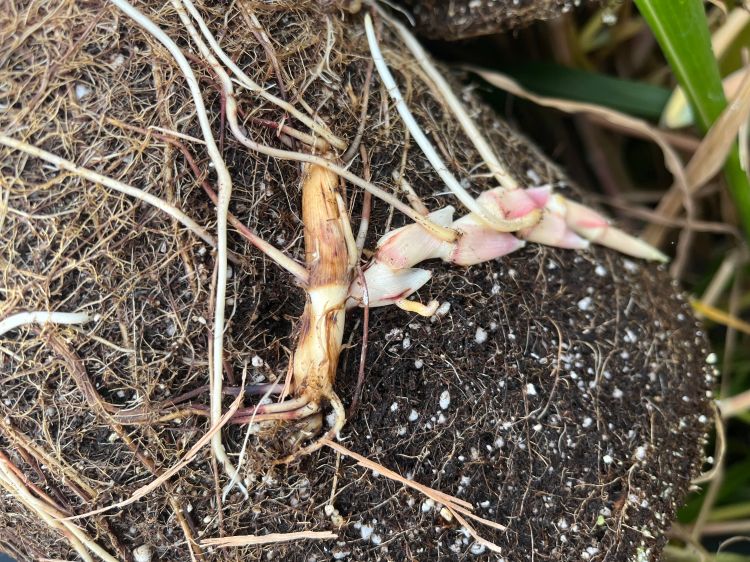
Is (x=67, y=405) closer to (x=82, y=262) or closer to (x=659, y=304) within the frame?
(x=82, y=262)

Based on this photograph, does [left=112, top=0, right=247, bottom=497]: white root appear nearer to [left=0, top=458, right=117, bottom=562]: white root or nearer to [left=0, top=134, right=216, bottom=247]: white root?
[left=0, top=134, right=216, bottom=247]: white root

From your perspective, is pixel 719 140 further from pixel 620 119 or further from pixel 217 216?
pixel 217 216

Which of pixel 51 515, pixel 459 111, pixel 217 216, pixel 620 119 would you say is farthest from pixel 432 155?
pixel 51 515

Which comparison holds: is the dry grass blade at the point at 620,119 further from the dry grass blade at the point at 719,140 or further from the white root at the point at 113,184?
the white root at the point at 113,184

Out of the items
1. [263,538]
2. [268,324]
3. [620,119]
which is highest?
[620,119]

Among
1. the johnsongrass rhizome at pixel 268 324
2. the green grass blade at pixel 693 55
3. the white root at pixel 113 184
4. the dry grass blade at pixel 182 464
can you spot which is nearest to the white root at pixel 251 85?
the johnsongrass rhizome at pixel 268 324

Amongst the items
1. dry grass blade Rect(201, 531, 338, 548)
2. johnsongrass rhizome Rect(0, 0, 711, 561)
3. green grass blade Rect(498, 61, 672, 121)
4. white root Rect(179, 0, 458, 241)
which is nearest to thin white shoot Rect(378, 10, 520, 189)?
johnsongrass rhizome Rect(0, 0, 711, 561)

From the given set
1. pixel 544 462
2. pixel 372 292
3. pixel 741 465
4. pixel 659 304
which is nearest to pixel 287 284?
pixel 372 292
